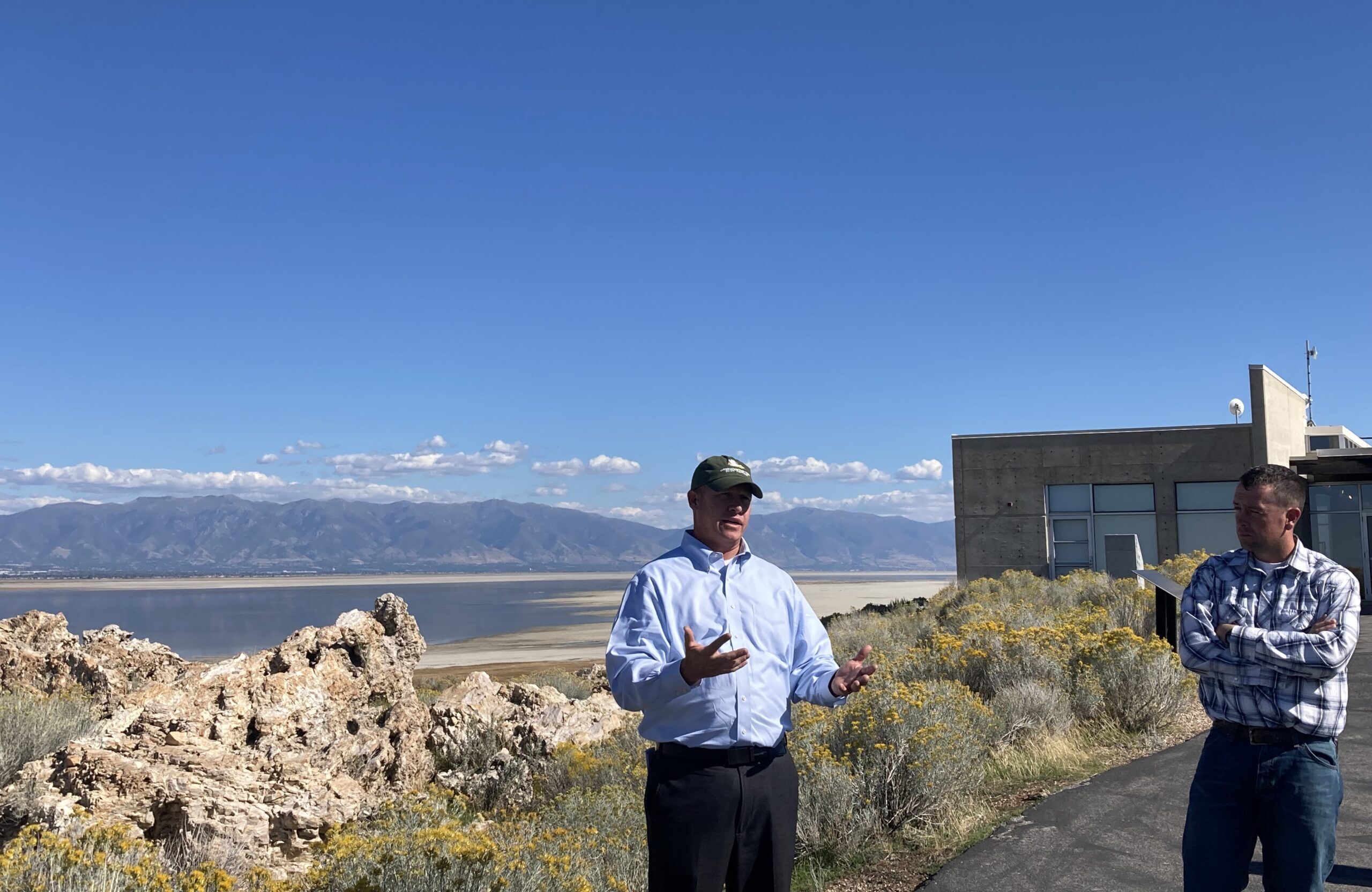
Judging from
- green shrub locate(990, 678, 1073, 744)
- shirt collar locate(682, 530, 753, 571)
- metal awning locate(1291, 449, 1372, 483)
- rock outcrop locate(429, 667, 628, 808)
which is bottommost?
rock outcrop locate(429, 667, 628, 808)

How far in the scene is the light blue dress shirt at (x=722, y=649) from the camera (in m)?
3.01

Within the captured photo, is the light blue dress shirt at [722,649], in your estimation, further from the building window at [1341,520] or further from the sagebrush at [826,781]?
the building window at [1341,520]

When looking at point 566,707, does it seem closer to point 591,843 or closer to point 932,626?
point 591,843

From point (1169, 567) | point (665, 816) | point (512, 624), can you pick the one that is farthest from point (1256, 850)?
point (512, 624)

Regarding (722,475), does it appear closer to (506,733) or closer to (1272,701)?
(1272,701)

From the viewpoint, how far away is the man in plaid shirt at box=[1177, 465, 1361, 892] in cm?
312

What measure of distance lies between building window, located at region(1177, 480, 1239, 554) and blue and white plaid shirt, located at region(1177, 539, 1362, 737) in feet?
80.5

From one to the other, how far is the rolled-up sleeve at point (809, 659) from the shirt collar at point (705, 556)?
0.69ft

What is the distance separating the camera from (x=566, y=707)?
9156 mm

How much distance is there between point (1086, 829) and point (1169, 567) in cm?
1391

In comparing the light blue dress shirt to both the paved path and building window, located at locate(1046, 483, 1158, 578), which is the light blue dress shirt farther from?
building window, located at locate(1046, 483, 1158, 578)

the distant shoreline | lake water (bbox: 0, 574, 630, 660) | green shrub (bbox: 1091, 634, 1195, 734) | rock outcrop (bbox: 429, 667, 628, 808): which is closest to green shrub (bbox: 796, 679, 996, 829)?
green shrub (bbox: 1091, 634, 1195, 734)

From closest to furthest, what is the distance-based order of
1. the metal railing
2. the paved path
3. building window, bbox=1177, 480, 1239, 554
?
the paved path
the metal railing
building window, bbox=1177, 480, 1239, 554

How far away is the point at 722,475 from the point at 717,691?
0.66 metres
